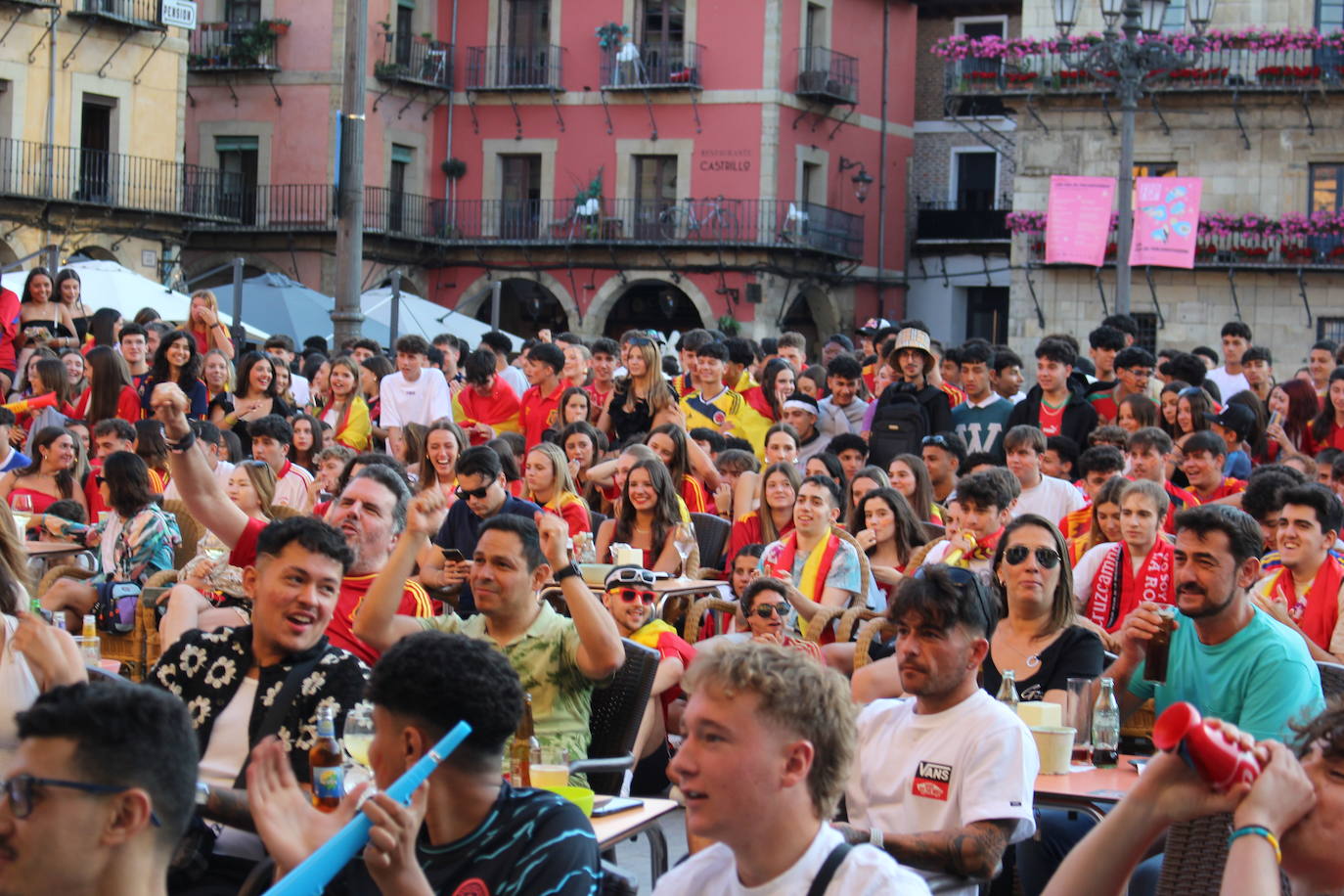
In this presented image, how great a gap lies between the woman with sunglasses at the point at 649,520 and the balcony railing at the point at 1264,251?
71.2ft

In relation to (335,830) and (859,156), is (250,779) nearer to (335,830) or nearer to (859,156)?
(335,830)

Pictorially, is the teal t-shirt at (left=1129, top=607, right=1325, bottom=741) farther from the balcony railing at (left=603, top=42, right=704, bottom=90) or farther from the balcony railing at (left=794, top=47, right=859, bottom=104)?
the balcony railing at (left=794, top=47, right=859, bottom=104)

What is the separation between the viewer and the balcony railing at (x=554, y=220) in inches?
1393

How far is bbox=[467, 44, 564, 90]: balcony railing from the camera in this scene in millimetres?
36562

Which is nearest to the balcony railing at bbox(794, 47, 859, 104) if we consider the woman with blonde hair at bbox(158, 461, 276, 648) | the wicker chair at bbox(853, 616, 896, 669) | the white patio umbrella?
the white patio umbrella

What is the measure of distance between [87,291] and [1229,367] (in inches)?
484

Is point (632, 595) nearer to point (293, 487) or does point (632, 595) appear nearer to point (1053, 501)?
point (1053, 501)

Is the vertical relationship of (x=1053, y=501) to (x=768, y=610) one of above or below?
above

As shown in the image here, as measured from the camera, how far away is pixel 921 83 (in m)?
39.7

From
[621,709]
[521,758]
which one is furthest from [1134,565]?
[521,758]

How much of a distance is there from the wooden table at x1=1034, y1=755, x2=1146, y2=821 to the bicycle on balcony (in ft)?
99.5

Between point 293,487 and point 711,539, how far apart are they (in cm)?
251

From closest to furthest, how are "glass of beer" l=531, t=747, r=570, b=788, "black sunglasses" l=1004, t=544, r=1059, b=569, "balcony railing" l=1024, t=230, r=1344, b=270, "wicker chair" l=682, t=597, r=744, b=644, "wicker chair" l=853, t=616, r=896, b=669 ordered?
"glass of beer" l=531, t=747, r=570, b=788 < "black sunglasses" l=1004, t=544, r=1059, b=569 < "wicker chair" l=853, t=616, r=896, b=669 < "wicker chair" l=682, t=597, r=744, b=644 < "balcony railing" l=1024, t=230, r=1344, b=270

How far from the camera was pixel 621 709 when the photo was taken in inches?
225
